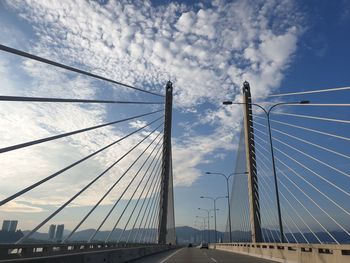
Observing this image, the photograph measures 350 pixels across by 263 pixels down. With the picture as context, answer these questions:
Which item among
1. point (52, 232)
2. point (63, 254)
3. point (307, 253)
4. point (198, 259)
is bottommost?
point (63, 254)

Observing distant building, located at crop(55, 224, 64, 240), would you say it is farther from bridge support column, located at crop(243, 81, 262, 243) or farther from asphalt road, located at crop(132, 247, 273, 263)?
bridge support column, located at crop(243, 81, 262, 243)

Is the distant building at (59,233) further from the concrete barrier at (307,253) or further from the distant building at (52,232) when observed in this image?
the concrete barrier at (307,253)

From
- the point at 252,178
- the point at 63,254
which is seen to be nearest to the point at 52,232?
the point at 252,178

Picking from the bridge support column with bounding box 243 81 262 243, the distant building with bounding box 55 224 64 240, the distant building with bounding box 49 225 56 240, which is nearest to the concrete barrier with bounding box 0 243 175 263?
the distant building with bounding box 49 225 56 240

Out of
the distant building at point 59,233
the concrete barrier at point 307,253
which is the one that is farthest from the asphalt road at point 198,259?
the distant building at point 59,233

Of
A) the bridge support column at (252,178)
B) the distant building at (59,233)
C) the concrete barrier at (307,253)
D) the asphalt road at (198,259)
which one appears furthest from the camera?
the distant building at (59,233)

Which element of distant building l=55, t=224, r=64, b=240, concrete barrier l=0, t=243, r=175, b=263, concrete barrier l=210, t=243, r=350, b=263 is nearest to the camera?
concrete barrier l=0, t=243, r=175, b=263

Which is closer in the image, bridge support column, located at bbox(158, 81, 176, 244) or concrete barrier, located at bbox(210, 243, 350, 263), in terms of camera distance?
concrete barrier, located at bbox(210, 243, 350, 263)

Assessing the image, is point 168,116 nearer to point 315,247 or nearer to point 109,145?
point 109,145

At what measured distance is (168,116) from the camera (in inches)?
1796

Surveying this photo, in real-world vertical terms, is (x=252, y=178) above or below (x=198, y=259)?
above

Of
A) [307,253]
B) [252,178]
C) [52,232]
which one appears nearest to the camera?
[307,253]

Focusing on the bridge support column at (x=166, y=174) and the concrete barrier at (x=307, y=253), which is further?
the bridge support column at (x=166, y=174)

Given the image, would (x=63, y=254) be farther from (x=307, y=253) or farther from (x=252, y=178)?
(x=252, y=178)
